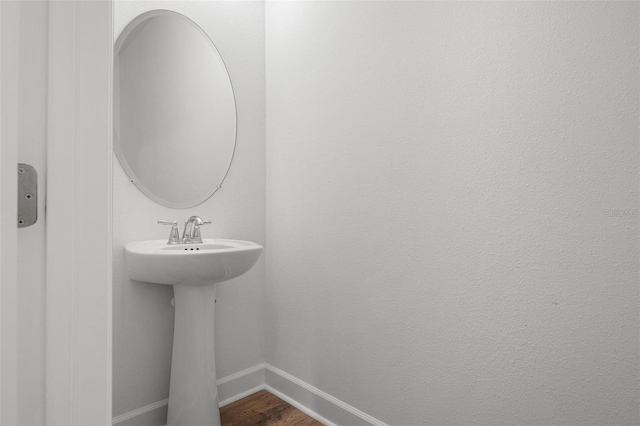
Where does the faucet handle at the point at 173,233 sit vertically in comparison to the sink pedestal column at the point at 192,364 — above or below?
above

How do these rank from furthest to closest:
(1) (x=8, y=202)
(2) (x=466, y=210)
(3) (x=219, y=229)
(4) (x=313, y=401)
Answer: (3) (x=219, y=229), (4) (x=313, y=401), (2) (x=466, y=210), (1) (x=8, y=202)

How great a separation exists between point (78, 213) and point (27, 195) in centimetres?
5

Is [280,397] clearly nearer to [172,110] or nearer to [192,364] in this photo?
[192,364]

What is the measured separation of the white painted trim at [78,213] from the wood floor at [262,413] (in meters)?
1.30

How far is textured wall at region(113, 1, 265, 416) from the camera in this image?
1456 mm

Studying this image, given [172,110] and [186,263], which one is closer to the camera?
[186,263]

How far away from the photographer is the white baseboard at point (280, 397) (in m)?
1.46

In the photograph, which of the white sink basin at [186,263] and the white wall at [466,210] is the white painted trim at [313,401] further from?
the white sink basin at [186,263]

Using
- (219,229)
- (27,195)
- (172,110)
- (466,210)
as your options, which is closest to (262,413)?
(219,229)

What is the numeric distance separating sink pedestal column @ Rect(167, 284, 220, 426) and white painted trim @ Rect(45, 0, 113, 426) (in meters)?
1.01

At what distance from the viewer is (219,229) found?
5.69 ft

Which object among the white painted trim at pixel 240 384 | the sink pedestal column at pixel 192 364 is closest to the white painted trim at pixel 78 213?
the sink pedestal column at pixel 192 364

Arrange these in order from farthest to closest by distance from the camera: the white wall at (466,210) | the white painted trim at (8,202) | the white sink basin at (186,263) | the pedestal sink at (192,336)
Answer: the pedestal sink at (192,336) → the white sink basin at (186,263) → the white wall at (466,210) → the white painted trim at (8,202)

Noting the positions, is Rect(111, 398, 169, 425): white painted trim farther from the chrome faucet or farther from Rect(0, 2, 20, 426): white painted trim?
Rect(0, 2, 20, 426): white painted trim
